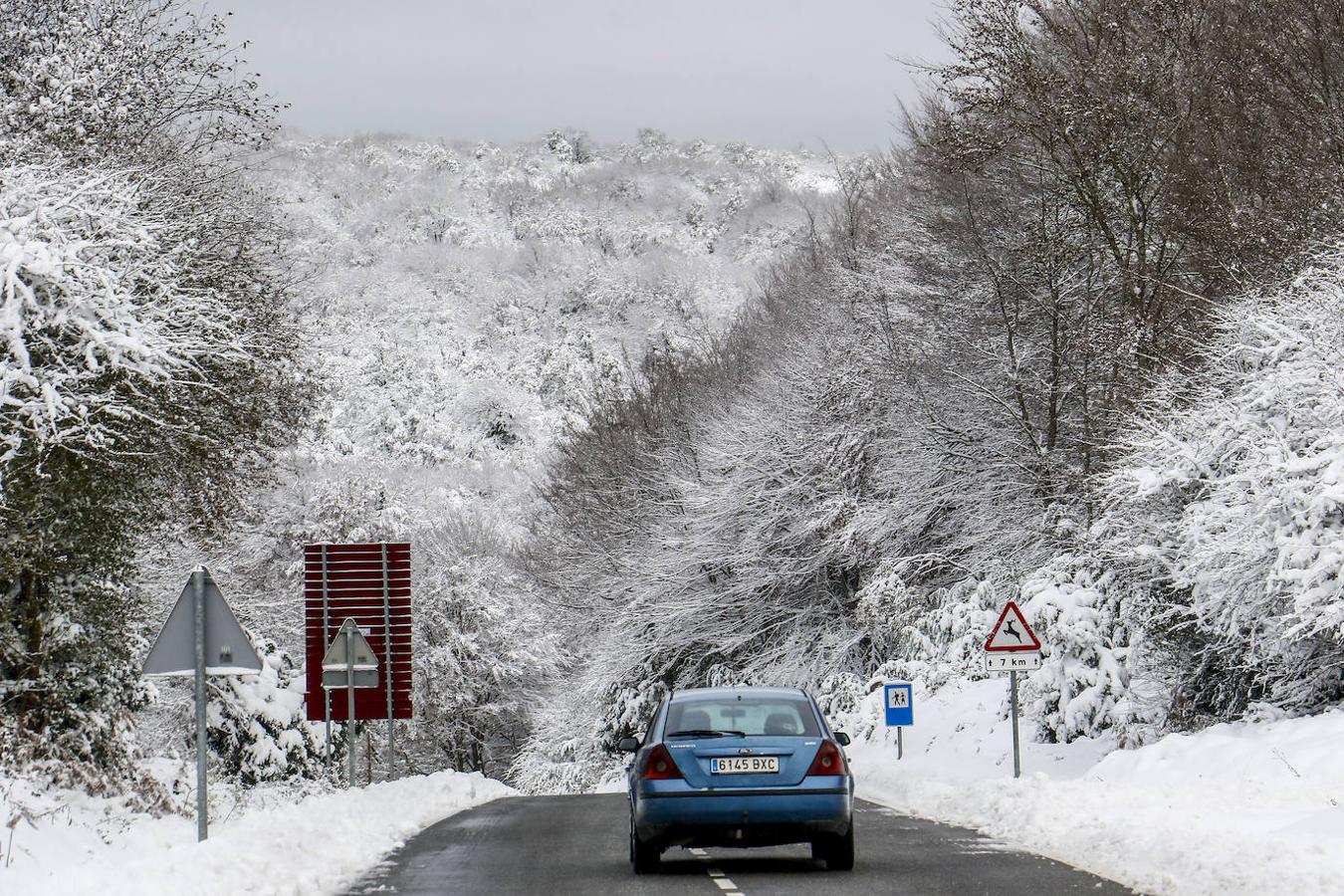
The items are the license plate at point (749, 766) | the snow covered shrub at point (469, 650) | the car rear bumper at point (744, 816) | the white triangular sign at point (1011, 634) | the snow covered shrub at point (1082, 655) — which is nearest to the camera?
the car rear bumper at point (744, 816)

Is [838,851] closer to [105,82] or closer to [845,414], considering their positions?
[105,82]

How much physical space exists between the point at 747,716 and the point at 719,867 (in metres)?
1.30

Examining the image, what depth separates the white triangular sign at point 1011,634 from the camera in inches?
787

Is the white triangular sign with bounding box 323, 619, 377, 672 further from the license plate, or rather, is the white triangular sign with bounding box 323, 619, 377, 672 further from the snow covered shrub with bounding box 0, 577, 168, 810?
the license plate

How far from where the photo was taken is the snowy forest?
18.2m

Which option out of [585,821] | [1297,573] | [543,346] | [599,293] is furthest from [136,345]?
[599,293]

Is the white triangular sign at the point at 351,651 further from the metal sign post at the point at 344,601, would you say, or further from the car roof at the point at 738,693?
the metal sign post at the point at 344,601

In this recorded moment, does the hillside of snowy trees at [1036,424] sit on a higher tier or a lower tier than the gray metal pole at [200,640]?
higher

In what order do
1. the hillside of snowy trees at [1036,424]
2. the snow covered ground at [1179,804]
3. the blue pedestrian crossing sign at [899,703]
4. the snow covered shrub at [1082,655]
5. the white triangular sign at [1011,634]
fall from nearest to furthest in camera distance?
the snow covered ground at [1179,804] < the hillside of snowy trees at [1036,424] < the white triangular sign at [1011,634] < the snow covered shrub at [1082,655] < the blue pedestrian crossing sign at [899,703]

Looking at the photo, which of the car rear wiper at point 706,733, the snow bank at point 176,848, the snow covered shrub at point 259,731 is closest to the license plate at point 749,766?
the car rear wiper at point 706,733

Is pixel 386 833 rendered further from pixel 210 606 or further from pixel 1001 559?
pixel 1001 559

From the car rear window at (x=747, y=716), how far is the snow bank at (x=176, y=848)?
3022 mm

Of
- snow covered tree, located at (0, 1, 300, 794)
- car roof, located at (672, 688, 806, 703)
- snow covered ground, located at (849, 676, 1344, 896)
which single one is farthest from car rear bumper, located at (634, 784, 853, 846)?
snow covered tree, located at (0, 1, 300, 794)

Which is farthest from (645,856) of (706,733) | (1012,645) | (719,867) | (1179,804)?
(1012,645)
